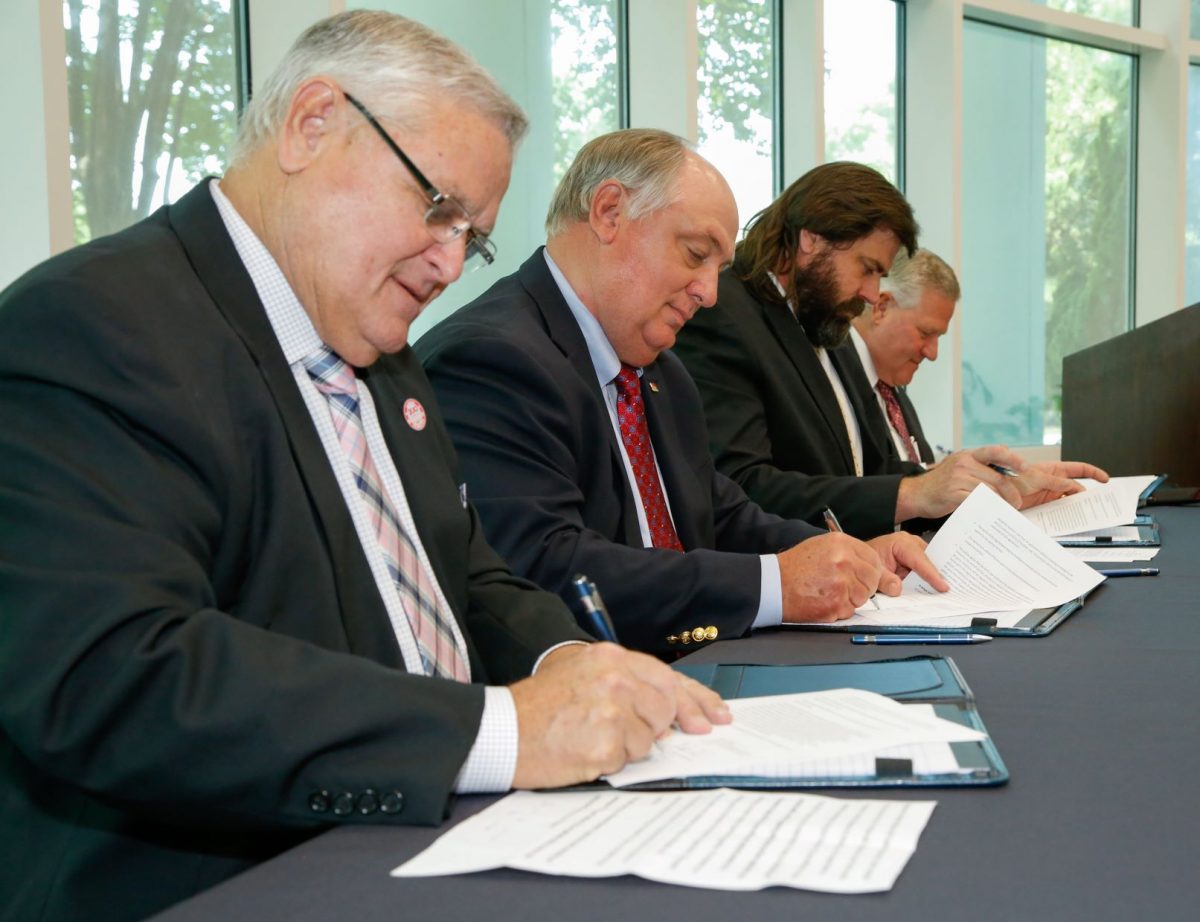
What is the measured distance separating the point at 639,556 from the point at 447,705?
3.38 ft

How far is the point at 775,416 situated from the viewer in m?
3.50

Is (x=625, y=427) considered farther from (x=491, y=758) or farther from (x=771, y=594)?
(x=491, y=758)

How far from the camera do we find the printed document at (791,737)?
119cm

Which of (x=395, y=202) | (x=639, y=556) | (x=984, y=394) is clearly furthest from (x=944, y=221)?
(x=395, y=202)

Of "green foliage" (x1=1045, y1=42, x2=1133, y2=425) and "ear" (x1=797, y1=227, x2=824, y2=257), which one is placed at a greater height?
"green foliage" (x1=1045, y1=42, x2=1133, y2=425)

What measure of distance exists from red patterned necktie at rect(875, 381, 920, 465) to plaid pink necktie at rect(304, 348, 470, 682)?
11.4 ft

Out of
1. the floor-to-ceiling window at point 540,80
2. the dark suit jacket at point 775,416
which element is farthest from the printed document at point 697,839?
the floor-to-ceiling window at point 540,80

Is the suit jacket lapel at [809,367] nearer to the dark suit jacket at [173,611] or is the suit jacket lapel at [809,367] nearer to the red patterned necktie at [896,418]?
the red patterned necktie at [896,418]

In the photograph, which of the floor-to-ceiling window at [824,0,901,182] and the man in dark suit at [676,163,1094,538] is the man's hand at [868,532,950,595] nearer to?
the man in dark suit at [676,163,1094,538]

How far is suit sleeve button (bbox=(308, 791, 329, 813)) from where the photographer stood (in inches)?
44.2

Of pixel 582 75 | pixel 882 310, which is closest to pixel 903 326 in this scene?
pixel 882 310

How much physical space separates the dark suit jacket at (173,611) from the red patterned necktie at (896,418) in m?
3.65

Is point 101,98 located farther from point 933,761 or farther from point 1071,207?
point 1071,207

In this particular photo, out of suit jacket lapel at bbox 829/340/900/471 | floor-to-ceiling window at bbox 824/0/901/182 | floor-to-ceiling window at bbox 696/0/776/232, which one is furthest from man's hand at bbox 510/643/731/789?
floor-to-ceiling window at bbox 824/0/901/182
